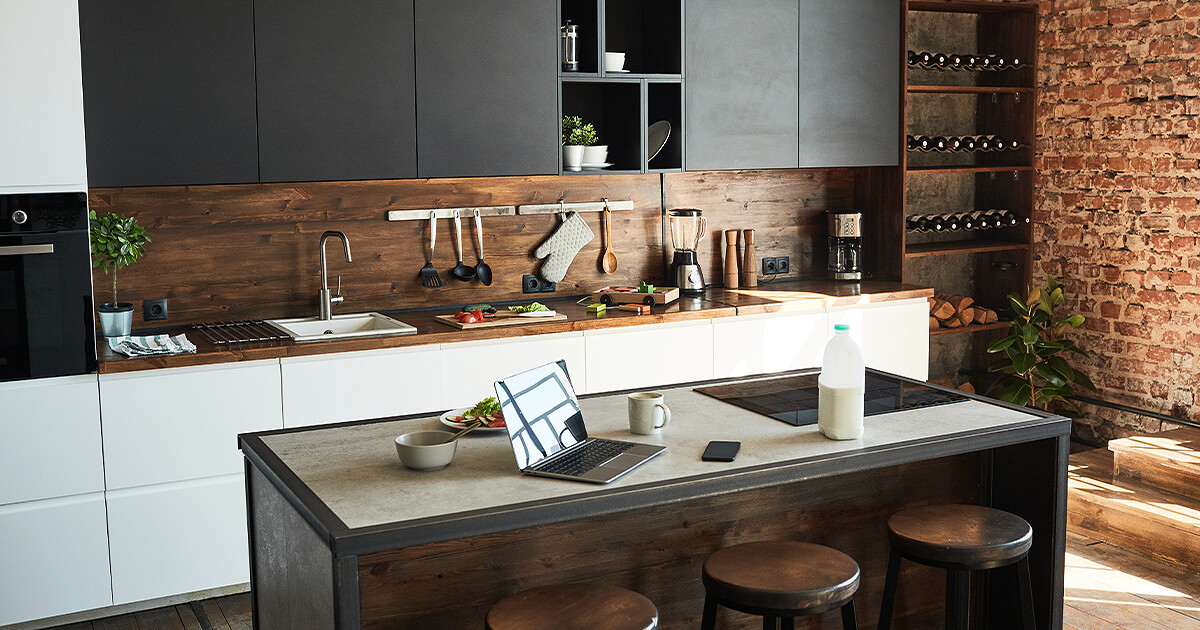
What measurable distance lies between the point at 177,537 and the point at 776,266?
3.15 m

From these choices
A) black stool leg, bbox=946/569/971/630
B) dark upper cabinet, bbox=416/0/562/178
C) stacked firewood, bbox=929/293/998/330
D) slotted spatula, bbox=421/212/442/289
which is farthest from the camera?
stacked firewood, bbox=929/293/998/330

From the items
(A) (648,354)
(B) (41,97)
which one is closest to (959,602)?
(A) (648,354)

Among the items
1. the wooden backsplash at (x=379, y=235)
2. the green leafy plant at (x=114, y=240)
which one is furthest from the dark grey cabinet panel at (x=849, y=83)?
the green leafy plant at (x=114, y=240)

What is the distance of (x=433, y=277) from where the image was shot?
15.6ft

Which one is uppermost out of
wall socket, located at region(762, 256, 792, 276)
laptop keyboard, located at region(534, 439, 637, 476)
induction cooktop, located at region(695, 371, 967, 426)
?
wall socket, located at region(762, 256, 792, 276)

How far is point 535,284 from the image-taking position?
501cm

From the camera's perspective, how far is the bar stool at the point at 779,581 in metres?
2.33

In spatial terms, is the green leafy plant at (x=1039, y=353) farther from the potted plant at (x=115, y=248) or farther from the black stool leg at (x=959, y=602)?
the potted plant at (x=115, y=248)

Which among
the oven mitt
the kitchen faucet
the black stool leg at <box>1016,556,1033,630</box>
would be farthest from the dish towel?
the black stool leg at <box>1016,556,1033,630</box>

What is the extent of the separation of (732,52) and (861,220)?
1188 millimetres

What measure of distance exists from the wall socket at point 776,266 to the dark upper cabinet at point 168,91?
2619 millimetres

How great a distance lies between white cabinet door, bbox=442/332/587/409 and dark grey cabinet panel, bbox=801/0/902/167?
63.5 inches

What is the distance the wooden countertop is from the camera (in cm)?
378

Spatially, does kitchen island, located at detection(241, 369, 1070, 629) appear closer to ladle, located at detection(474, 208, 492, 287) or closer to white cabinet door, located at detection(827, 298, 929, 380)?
ladle, located at detection(474, 208, 492, 287)
